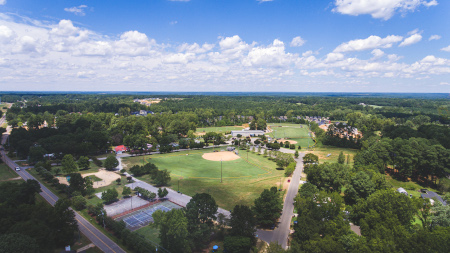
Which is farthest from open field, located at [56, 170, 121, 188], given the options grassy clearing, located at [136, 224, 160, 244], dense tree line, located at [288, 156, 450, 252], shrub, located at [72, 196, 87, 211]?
dense tree line, located at [288, 156, 450, 252]

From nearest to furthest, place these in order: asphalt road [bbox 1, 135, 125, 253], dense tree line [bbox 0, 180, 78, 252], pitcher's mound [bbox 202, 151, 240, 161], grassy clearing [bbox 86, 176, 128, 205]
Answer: dense tree line [bbox 0, 180, 78, 252]
asphalt road [bbox 1, 135, 125, 253]
grassy clearing [bbox 86, 176, 128, 205]
pitcher's mound [bbox 202, 151, 240, 161]

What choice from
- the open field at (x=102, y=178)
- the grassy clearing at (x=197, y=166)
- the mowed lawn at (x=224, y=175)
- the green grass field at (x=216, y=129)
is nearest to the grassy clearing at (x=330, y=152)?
the mowed lawn at (x=224, y=175)

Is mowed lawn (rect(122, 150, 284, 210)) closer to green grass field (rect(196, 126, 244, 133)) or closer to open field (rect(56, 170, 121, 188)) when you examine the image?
open field (rect(56, 170, 121, 188))

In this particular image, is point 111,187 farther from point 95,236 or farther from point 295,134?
point 295,134

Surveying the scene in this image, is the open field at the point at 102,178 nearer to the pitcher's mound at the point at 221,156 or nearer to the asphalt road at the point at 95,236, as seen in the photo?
the asphalt road at the point at 95,236

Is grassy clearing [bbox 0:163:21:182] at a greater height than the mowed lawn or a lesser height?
greater

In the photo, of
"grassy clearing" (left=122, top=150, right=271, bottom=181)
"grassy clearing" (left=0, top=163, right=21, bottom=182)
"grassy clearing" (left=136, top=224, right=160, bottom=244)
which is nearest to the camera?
"grassy clearing" (left=136, top=224, right=160, bottom=244)

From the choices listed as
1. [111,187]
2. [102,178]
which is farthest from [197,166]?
[102,178]

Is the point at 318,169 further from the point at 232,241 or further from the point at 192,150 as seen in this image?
the point at 192,150
